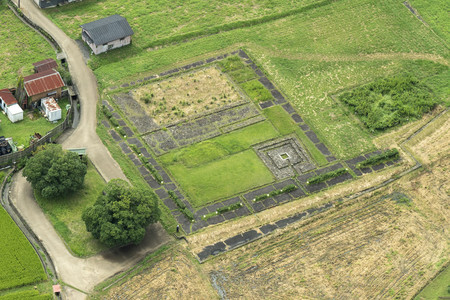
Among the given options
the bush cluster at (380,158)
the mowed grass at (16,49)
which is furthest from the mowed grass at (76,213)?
the bush cluster at (380,158)

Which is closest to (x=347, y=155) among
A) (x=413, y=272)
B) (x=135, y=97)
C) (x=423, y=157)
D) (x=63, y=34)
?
(x=423, y=157)

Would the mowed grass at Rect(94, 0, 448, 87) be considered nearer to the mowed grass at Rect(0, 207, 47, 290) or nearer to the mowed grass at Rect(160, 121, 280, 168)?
the mowed grass at Rect(160, 121, 280, 168)

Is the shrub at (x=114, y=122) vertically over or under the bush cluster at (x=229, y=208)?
over

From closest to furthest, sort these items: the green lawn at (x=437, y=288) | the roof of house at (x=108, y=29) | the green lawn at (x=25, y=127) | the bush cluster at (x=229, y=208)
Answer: the green lawn at (x=437, y=288)
the bush cluster at (x=229, y=208)
the green lawn at (x=25, y=127)
the roof of house at (x=108, y=29)

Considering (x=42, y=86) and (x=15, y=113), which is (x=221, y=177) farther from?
(x=15, y=113)

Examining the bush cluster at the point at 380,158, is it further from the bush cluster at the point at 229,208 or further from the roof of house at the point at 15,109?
the roof of house at the point at 15,109

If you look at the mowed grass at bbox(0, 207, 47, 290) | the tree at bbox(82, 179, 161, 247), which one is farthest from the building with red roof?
the tree at bbox(82, 179, 161, 247)
